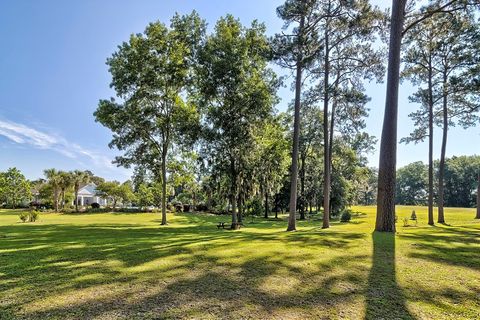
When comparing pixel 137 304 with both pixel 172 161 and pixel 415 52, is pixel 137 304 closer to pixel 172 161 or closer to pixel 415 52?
pixel 415 52

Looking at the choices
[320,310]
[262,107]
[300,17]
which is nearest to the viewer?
[320,310]

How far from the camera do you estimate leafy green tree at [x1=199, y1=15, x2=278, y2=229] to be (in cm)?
2000

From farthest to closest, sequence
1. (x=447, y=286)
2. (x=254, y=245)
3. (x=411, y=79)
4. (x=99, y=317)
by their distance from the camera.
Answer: (x=411, y=79)
(x=254, y=245)
(x=447, y=286)
(x=99, y=317)

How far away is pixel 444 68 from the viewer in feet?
68.9

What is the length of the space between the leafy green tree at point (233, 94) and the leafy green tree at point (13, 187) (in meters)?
45.5

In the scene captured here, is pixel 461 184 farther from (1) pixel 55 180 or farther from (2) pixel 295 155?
(1) pixel 55 180

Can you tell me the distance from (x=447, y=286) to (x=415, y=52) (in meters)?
19.8

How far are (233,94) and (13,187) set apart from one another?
49122 millimetres

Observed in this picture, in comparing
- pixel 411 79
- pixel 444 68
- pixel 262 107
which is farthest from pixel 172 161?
pixel 444 68

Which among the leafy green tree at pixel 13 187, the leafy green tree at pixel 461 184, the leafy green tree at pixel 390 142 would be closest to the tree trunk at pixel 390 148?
the leafy green tree at pixel 390 142

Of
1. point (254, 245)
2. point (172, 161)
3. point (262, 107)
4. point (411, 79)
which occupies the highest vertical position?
point (411, 79)

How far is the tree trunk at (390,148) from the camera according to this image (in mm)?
10922

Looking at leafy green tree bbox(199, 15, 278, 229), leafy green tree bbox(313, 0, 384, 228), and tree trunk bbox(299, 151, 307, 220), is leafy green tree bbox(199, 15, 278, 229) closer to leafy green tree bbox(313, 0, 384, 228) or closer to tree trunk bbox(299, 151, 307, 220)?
leafy green tree bbox(313, 0, 384, 228)

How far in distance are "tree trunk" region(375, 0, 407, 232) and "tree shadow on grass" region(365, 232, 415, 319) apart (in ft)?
11.6
